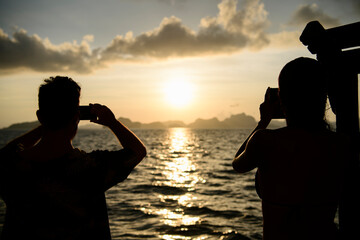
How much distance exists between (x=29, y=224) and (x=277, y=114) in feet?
6.63

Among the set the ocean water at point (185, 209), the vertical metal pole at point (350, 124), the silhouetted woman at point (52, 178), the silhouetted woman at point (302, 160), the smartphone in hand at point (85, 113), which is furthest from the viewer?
the ocean water at point (185, 209)

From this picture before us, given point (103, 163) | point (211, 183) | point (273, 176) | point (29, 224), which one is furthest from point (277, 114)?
point (211, 183)

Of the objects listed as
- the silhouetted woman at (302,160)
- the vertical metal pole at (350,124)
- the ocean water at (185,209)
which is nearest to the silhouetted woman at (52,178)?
the silhouetted woman at (302,160)

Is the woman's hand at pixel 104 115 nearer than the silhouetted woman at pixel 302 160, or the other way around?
the silhouetted woman at pixel 302 160

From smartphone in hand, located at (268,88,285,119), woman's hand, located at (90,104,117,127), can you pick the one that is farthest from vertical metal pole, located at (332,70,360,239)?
woman's hand, located at (90,104,117,127)

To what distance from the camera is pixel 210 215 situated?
1189cm

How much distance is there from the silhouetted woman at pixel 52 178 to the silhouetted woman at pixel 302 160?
1.20m

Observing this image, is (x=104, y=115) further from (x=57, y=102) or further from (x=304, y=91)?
(x=304, y=91)

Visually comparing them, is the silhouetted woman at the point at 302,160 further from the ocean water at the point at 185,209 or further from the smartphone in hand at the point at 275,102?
the ocean water at the point at 185,209

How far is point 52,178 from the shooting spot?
6.82 ft

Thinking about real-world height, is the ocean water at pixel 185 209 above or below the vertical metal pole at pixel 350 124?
below

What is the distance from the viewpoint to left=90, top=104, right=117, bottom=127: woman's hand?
2143mm

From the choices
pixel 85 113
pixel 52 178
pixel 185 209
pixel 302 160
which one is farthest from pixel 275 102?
pixel 185 209

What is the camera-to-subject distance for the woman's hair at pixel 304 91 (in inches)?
77.4
